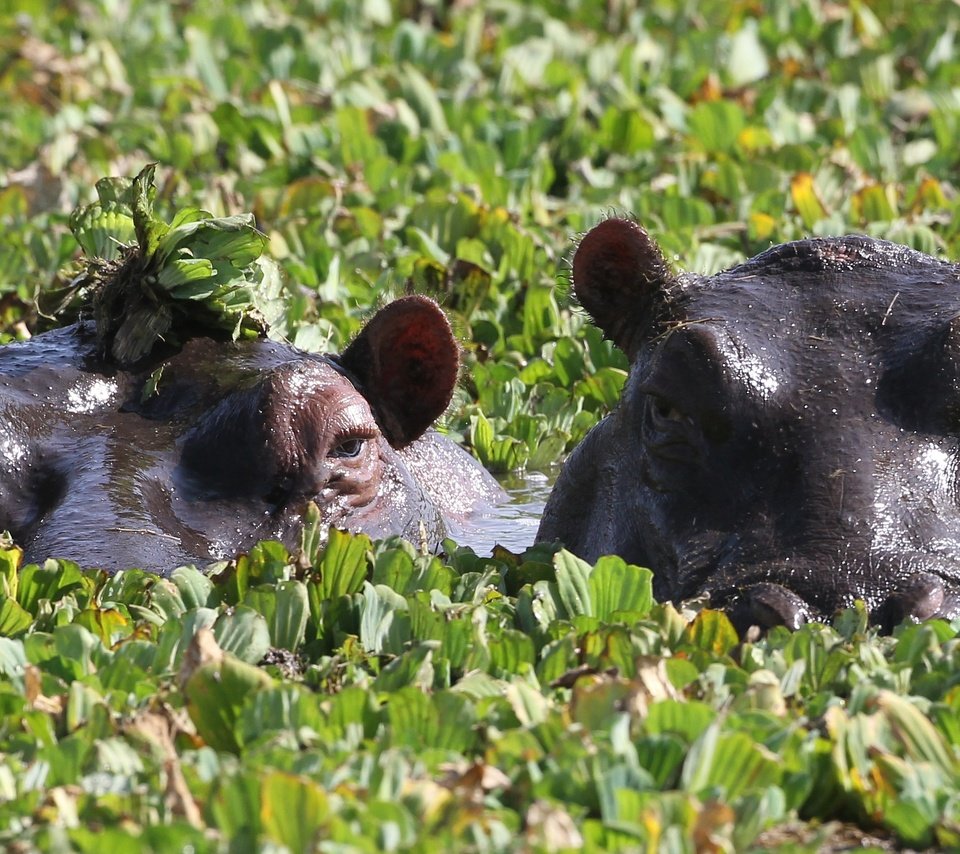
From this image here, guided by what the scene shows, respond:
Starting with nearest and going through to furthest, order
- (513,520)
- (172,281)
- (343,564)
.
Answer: (343,564), (172,281), (513,520)

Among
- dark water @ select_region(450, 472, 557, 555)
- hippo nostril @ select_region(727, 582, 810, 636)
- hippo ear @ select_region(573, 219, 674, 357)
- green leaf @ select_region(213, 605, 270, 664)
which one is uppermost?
hippo ear @ select_region(573, 219, 674, 357)

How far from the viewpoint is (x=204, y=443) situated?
5.38 metres

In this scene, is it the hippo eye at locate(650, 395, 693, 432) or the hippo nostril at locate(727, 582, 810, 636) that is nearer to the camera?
the hippo nostril at locate(727, 582, 810, 636)

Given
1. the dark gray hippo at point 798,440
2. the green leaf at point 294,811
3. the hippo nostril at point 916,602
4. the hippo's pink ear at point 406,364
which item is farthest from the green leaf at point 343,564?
the green leaf at point 294,811

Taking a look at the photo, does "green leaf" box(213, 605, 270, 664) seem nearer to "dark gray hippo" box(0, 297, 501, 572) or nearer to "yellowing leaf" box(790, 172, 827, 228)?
"dark gray hippo" box(0, 297, 501, 572)

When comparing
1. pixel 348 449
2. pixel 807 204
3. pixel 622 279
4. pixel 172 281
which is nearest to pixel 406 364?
pixel 348 449

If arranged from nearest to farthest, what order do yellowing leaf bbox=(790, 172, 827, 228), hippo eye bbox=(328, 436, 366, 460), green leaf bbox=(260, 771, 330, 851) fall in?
1. green leaf bbox=(260, 771, 330, 851)
2. hippo eye bbox=(328, 436, 366, 460)
3. yellowing leaf bbox=(790, 172, 827, 228)

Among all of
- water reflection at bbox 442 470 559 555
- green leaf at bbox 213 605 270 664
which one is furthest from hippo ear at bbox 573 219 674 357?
green leaf at bbox 213 605 270 664

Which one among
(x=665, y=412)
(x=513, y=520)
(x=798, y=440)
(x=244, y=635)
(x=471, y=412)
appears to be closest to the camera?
(x=244, y=635)

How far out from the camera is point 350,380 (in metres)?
5.93

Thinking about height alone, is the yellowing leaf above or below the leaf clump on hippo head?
above

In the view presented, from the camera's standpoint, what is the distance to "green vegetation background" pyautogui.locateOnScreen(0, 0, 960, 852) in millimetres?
3260

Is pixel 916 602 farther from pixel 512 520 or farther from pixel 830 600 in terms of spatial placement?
pixel 512 520

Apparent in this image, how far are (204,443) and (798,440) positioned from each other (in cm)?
163
